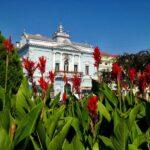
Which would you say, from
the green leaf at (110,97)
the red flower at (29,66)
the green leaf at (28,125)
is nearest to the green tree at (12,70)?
the red flower at (29,66)

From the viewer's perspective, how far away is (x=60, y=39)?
186 feet

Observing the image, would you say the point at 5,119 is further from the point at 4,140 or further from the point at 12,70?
the point at 12,70

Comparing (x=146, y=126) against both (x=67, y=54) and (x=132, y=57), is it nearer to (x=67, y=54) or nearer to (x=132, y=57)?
(x=132, y=57)

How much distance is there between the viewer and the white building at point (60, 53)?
5150 cm

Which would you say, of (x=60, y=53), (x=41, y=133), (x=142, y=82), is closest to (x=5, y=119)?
(x=41, y=133)

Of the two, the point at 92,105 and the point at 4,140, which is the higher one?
the point at 92,105

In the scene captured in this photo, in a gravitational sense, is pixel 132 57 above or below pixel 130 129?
above

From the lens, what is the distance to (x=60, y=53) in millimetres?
54125

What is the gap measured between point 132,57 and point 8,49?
37.7 meters

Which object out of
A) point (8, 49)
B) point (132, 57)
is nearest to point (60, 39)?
point (132, 57)

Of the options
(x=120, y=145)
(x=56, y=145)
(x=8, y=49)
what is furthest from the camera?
(x=8, y=49)

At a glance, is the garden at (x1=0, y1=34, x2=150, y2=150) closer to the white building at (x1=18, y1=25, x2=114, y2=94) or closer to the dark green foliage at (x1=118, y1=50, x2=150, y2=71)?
the dark green foliage at (x1=118, y1=50, x2=150, y2=71)

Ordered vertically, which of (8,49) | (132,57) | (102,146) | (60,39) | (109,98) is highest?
(60,39)

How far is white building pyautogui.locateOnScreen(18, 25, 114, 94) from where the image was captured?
169 feet
